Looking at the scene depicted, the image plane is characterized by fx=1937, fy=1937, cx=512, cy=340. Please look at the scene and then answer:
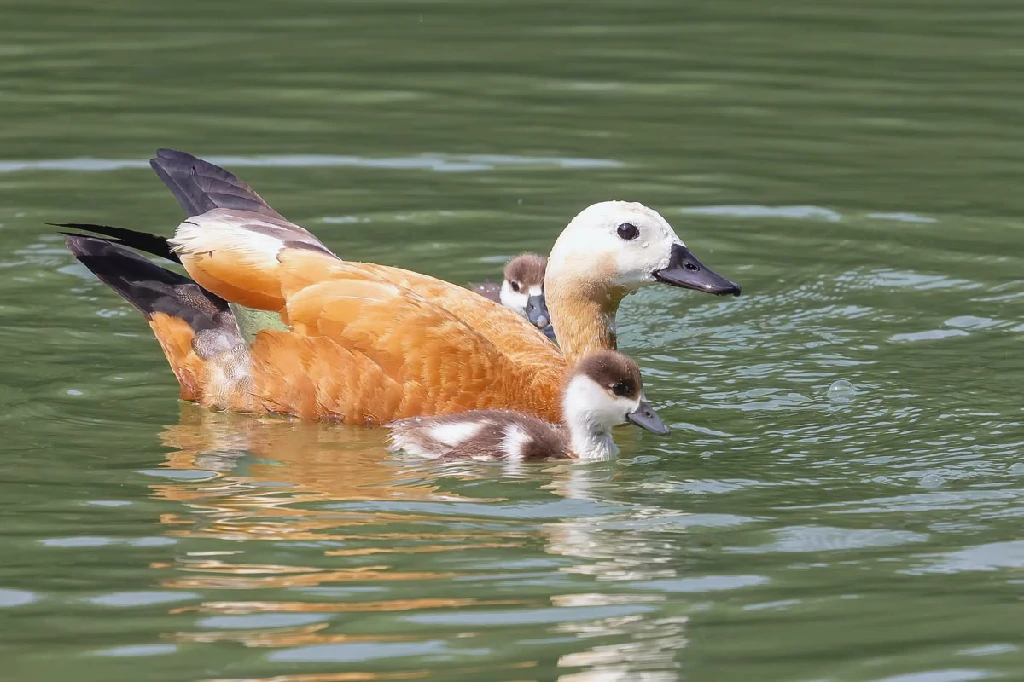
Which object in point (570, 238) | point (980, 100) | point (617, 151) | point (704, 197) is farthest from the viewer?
point (980, 100)

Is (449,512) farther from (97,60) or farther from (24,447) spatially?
(97,60)

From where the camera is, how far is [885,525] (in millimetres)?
6898

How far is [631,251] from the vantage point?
28.4ft

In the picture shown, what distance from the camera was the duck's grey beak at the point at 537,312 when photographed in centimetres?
1005

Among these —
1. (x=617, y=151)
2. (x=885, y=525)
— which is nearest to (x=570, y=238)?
(x=885, y=525)

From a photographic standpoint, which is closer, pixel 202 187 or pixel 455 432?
pixel 455 432

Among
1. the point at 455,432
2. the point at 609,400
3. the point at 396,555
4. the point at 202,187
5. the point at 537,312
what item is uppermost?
the point at 202,187

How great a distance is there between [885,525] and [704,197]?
555 centimetres

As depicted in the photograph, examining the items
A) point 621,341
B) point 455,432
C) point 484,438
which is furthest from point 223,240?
point 621,341

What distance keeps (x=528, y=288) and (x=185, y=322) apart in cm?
191

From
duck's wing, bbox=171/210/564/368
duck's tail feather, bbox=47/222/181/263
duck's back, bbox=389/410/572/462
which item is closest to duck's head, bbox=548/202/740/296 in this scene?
duck's wing, bbox=171/210/564/368

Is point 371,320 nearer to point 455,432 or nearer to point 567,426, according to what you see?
point 455,432

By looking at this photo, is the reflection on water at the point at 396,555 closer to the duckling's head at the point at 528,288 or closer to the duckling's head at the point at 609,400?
the duckling's head at the point at 609,400

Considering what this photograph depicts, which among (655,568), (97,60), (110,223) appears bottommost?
(655,568)
